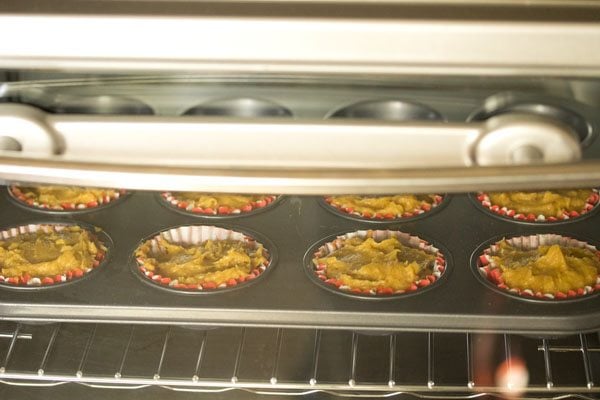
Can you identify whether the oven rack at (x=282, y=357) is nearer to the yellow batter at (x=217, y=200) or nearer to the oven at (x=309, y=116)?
the oven at (x=309, y=116)

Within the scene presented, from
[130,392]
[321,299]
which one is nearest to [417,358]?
[321,299]

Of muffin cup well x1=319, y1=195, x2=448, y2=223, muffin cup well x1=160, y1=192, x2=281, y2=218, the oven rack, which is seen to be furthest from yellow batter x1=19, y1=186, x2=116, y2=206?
muffin cup well x1=319, y1=195, x2=448, y2=223

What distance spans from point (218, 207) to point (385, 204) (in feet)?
1.38

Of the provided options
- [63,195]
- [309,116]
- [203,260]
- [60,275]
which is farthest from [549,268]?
[63,195]

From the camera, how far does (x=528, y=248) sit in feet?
7.32

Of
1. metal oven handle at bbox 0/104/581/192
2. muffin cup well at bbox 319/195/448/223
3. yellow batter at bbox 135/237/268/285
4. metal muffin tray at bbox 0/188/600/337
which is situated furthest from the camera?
muffin cup well at bbox 319/195/448/223

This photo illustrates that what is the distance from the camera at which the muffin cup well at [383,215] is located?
2.25 meters

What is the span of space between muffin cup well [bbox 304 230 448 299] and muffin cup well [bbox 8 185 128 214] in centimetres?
54

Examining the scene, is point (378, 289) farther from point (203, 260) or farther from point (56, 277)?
point (56, 277)

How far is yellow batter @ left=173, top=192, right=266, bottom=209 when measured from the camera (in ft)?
7.66

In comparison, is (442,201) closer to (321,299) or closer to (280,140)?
(321,299)

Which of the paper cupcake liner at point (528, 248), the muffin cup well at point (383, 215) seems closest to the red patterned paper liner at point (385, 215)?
the muffin cup well at point (383, 215)

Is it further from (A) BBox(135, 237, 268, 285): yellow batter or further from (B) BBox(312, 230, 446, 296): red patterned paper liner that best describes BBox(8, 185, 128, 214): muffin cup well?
(B) BBox(312, 230, 446, 296): red patterned paper liner

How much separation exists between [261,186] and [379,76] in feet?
0.73
